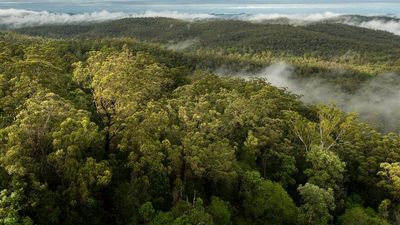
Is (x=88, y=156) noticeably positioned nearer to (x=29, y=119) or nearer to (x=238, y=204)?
(x=29, y=119)

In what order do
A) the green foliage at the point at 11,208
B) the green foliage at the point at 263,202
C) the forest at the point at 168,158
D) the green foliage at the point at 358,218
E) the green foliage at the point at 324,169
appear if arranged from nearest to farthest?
the green foliage at the point at 11,208 < the forest at the point at 168,158 < the green foliage at the point at 263,202 < the green foliage at the point at 358,218 < the green foliage at the point at 324,169

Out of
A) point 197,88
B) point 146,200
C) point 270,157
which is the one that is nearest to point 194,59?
point 197,88

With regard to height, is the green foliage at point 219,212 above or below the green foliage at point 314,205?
above

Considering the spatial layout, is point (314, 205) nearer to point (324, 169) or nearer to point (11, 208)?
point (324, 169)

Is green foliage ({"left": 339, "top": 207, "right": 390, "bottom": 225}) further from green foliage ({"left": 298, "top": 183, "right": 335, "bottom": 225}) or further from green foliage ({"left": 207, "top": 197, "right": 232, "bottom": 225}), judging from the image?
green foliage ({"left": 207, "top": 197, "right": 232, "bottom": 225})

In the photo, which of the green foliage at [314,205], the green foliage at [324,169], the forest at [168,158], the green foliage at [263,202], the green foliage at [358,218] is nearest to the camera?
the forest at [168,158]

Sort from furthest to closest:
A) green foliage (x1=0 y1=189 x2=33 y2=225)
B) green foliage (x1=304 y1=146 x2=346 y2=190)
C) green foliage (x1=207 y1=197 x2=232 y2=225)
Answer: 1. green foliage (x1=304 y1=146 x2=346 y2=190)
2. green foliage (x1=207 y1=197 x2=232 y2=225)
3. green foliage (x1=0 y1=189 x2=33 y2=225)

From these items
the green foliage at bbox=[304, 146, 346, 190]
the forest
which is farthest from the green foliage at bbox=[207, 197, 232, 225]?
the green foliage at bbox=[304, 146, 346, 190]

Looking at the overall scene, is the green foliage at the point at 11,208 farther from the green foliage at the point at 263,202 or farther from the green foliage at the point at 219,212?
the green foliage at the point at 263,202

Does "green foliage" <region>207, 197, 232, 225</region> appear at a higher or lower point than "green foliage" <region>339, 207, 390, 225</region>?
higher

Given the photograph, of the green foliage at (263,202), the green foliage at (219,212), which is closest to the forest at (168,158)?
the green foliage at (263,202)

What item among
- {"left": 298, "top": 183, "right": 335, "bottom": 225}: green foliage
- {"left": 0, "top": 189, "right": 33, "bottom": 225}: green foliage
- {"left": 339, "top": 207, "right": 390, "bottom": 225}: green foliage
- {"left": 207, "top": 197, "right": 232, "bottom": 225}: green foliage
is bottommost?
{"left": 339, "top": 207, "right": 390, "bottom": 225}: green foliage
